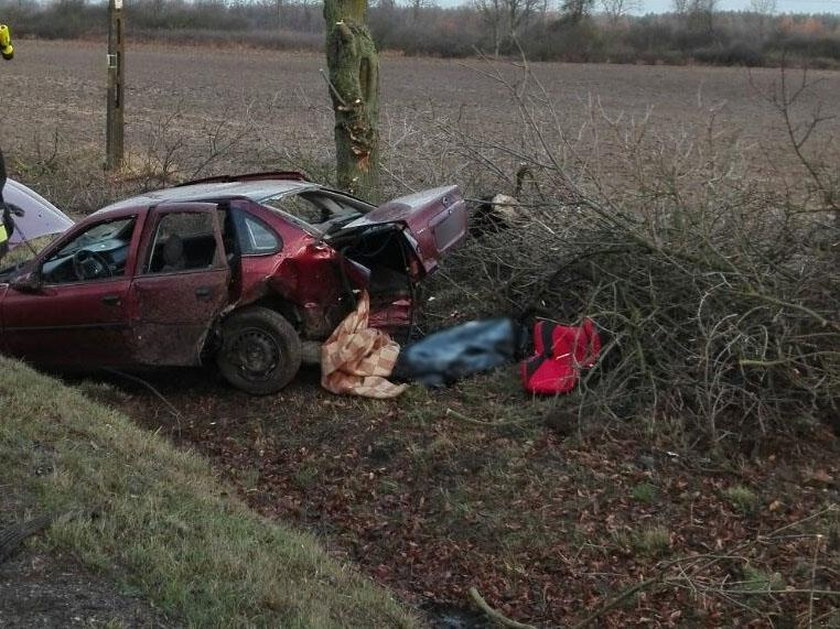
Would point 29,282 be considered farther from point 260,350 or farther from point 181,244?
point 260,350

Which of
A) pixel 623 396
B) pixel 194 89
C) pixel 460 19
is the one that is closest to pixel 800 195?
pixel 623 396

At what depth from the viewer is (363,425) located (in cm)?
753

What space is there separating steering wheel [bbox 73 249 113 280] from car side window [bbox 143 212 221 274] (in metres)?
0.42

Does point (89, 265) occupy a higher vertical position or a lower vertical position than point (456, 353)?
higher

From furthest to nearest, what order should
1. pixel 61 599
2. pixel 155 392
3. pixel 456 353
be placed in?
pixel 155 392 → pixel 456 353 → pixel 61 599

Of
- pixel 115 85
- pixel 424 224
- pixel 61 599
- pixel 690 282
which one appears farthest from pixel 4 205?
pixel 115 85

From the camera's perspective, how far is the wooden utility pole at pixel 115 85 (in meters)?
16.6

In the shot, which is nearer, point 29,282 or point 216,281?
point 216,281

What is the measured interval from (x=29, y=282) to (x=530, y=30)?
65.3m

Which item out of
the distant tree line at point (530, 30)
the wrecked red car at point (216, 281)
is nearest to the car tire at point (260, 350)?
the wrecked red car at point (216, 281)

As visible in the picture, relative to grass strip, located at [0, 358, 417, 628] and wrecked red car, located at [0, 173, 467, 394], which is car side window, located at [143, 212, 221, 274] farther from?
grass strip, located at [0, 358, 417, 628]

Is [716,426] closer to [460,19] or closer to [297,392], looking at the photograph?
[297,392]

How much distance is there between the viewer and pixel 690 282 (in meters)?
7.35

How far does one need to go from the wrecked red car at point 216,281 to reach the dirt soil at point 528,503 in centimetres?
49
